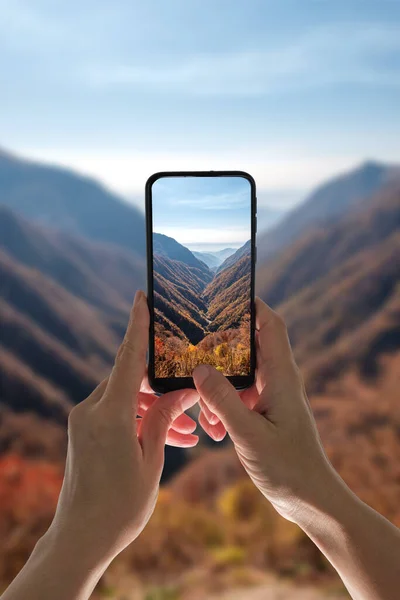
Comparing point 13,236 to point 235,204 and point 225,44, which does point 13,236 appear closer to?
point 225,44

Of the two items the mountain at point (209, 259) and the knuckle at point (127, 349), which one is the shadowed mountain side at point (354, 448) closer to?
the mountain at point (209, 259)

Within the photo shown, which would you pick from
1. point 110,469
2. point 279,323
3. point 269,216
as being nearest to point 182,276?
point 279,323

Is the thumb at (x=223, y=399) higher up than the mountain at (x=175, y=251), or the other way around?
the mountain at (x=175, y=251)

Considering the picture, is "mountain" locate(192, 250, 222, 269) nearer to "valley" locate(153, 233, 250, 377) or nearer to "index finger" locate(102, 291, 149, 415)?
"valley" locate(153, 233, 250, 377)

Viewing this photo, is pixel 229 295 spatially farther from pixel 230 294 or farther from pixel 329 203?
pixel 329 203

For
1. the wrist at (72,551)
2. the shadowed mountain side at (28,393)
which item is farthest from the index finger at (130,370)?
the shadowed mountain side at (28,393)

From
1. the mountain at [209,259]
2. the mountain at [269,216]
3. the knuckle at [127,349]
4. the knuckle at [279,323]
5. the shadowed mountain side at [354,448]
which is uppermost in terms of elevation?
the mountain at [269,216]

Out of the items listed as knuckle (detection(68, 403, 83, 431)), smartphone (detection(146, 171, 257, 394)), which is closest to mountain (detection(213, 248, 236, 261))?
smartphone (detection(146, 171, 257, 394))
